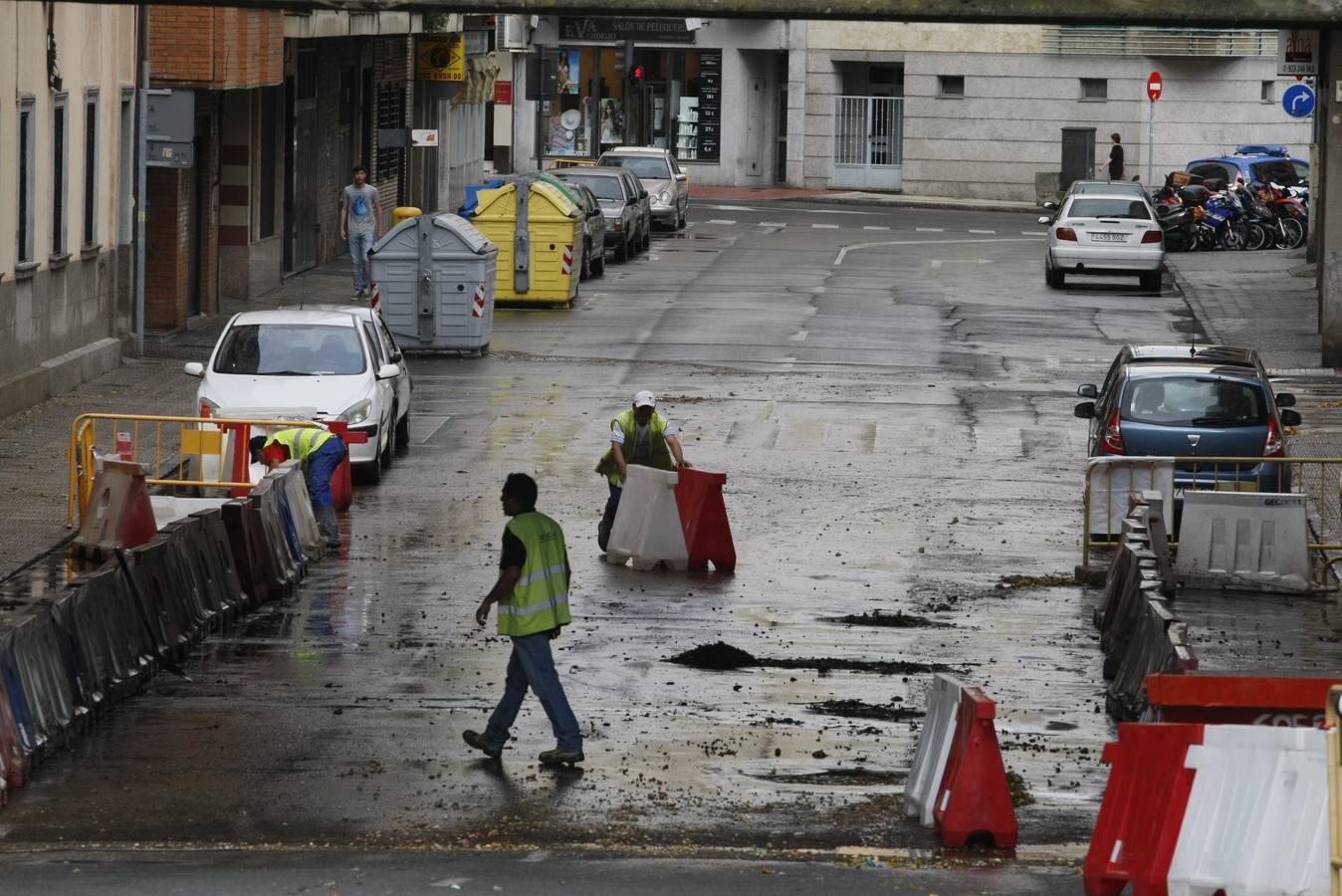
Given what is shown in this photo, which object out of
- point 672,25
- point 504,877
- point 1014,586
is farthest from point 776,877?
point 672,25

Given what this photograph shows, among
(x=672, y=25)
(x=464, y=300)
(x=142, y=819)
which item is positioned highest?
(x=672, y=25)

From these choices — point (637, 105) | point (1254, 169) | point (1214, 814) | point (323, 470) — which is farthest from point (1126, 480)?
point (637, 105)

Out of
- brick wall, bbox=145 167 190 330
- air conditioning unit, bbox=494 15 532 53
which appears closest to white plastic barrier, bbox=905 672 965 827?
brick wall, bbox=145 167 190 330

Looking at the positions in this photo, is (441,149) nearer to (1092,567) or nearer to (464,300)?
(464,300)

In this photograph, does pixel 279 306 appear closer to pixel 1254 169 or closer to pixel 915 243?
pixel 915 243

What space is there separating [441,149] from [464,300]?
78.9 ft

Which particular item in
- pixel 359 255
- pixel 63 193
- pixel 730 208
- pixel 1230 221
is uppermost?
pixel 730 208

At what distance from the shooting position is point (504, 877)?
926 centimetres

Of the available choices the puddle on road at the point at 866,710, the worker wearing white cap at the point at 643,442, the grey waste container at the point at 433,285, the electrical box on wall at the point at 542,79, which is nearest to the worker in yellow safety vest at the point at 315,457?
the worker wearing white cap at the point at 643,442

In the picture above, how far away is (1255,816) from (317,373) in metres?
13.4

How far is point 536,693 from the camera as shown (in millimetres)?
11500

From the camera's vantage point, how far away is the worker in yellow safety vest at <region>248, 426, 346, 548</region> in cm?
1734

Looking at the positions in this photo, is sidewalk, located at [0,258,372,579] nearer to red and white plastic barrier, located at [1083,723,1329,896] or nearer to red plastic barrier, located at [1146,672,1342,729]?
red plastic barrier, located at [1146,672,1342,729]

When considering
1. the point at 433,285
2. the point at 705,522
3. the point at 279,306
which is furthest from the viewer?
the point at 279,306
